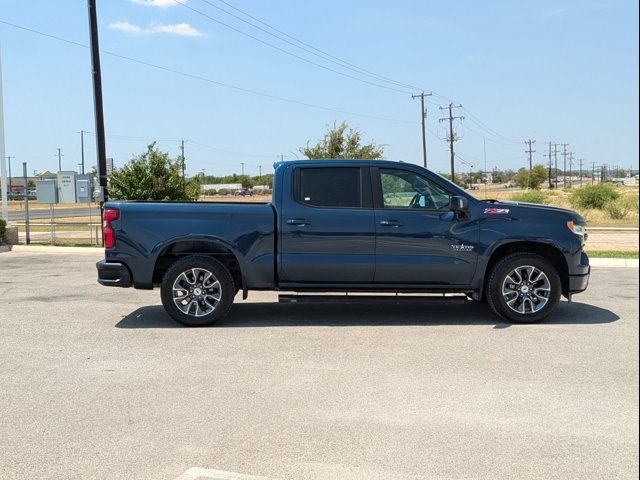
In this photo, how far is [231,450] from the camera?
420 cm

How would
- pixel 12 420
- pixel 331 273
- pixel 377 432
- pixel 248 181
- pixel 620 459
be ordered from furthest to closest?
pixel 248 181, pixel 331 273, pixel 12 420, pixel 377 432, pixel 620 459

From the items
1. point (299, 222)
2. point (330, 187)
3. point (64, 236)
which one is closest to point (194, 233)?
point (299, 222)

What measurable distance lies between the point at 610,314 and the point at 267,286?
178 inches

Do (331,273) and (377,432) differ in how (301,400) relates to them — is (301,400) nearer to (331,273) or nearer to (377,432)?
(377,432)

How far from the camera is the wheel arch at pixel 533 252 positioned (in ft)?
26.3

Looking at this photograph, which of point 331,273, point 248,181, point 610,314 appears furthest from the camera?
point 248,181

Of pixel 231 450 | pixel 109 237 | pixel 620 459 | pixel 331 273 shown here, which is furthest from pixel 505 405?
pixel 109 237

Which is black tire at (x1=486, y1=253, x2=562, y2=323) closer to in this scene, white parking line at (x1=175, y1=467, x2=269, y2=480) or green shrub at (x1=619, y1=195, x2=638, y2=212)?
white parking line at (x1=175, y1=467, x2=269, y2=480)

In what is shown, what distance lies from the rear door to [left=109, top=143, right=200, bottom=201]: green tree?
1225 centimetres

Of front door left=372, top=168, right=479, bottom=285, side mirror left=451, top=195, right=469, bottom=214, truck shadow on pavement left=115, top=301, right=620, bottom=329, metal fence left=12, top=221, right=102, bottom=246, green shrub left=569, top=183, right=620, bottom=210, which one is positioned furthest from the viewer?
green shrub left=569, top=183, right=620, bottom=210

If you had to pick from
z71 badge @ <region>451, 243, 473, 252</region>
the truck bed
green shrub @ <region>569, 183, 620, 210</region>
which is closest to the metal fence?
the truck bed

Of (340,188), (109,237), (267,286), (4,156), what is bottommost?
(267,286)

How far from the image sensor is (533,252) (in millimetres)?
8125

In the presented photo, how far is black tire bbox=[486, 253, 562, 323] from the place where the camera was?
787 cm
